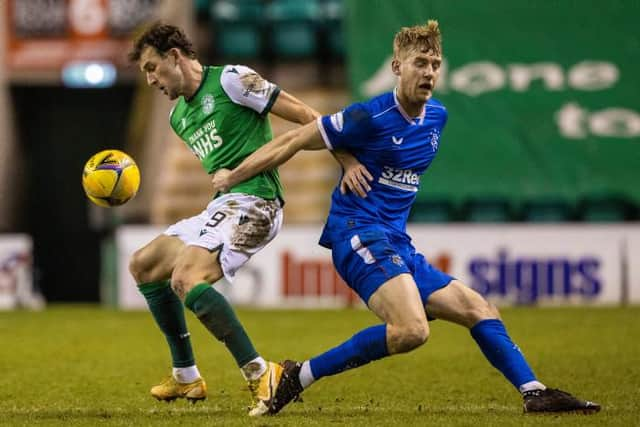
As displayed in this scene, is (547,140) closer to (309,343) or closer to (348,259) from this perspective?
(309,343)

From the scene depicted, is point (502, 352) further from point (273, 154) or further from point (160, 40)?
point (160, 40)

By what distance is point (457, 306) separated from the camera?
224 inches

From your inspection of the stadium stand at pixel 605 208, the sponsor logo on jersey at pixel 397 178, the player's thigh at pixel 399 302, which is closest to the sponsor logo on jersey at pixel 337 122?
the sponsor logo on jersey at pixel 397 178

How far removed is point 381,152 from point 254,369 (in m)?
1.14

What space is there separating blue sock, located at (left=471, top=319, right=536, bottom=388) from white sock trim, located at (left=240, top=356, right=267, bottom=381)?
0.99 metres

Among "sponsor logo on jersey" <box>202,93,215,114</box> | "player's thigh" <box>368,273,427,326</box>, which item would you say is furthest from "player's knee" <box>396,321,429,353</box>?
"sponsor logo on jersey" <box>202,93,215,114</box>

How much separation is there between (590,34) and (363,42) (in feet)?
8.98

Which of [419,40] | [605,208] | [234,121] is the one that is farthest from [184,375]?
[605,208]

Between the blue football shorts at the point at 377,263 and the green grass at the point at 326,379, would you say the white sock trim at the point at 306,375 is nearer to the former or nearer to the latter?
the green grass at the point at 326,379

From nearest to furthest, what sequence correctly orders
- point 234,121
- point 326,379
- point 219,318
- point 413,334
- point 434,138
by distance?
Answer: 1. point 413,334
2. point 219,318
3. point 434,138
4. point 234,121
5. point 326,379

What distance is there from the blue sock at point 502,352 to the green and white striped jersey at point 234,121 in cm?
122

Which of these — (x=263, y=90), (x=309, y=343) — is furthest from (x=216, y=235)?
(x=309, y=343)

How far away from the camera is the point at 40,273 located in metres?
19.7

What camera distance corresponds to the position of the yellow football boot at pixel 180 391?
6199 mm
